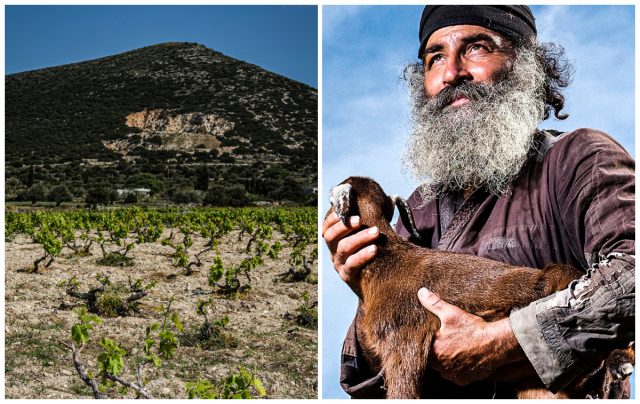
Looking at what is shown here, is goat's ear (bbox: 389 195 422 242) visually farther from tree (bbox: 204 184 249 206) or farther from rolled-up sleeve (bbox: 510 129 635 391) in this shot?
tree (bbox: 204 184 249 206)

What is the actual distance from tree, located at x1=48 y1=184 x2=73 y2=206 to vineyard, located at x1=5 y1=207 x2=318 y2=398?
24.8 feet

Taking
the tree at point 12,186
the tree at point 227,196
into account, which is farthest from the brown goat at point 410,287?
the tree at point 12,186

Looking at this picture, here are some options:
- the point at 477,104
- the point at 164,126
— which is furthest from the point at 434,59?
the point at 164,126

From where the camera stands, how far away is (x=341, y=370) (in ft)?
7.79

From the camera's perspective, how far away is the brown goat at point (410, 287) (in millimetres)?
1989

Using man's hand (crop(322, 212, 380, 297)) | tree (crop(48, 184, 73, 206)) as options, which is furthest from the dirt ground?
tree (crop(48, 184, 73, 206))

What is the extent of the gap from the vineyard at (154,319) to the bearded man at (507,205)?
205 centimetres

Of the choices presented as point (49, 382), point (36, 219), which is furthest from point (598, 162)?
point (36, 219)

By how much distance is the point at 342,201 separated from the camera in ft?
7.38

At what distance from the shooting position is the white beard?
2430 mm

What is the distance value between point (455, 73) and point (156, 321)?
7.41 metres

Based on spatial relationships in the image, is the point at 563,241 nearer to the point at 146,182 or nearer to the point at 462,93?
the point at 462,93

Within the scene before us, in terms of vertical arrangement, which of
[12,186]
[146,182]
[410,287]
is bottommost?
[410,287]

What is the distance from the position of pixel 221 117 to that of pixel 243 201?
550 inches
